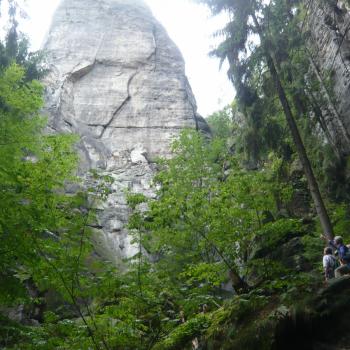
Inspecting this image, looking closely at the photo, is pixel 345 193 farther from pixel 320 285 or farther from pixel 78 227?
pixel 78 227

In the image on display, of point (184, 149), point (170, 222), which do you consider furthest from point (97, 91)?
point (170, 222)

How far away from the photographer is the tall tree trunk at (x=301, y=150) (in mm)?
10430

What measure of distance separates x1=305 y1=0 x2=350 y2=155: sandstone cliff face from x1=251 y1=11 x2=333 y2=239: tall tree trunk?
12.3 ft

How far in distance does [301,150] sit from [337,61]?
7.29 metres

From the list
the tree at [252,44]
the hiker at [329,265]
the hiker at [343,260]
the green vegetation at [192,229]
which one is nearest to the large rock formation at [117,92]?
the green vegetation at [192,229]

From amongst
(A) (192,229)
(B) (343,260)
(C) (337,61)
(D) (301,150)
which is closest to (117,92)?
(C) (337,61)

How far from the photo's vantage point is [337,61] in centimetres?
1655

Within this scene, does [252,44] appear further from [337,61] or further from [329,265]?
[329,265]

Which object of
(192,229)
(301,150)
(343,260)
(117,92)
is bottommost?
(343,260)

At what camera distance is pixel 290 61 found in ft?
43.5

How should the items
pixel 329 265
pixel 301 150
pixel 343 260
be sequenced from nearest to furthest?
Answer: pixel 343 260, pixel 329 265, pixel 301 150

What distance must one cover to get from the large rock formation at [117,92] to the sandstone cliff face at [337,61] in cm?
1099

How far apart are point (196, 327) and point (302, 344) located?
5.13 ft

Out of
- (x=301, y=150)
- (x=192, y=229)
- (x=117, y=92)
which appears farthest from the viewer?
(x=117, y=92)
